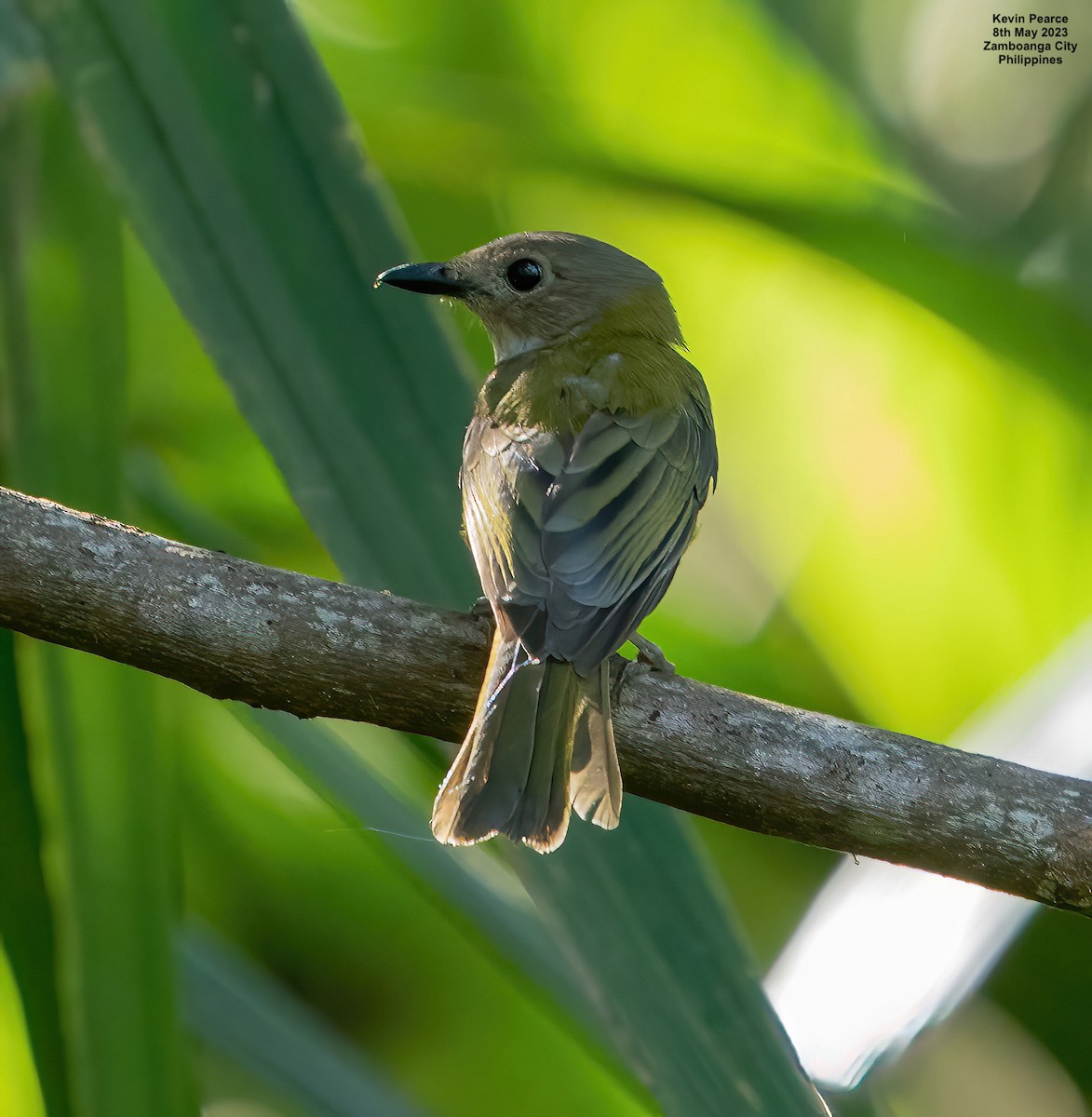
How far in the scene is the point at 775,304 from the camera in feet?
15.6

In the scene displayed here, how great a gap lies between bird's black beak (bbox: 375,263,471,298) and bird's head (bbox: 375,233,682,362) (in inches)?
2.3

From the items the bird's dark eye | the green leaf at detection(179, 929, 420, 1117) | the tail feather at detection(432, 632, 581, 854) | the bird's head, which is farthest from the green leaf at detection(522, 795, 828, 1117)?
the bird's dark eye

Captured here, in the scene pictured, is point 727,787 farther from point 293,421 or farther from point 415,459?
point 293,421

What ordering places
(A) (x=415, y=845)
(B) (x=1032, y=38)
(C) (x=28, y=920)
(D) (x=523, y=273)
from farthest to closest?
(B) (x=1032, y=38), (D) (x=523, y=273), (A) (x=415, y=845), (C) (x=28, y=920)

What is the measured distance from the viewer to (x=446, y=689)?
6.98ft

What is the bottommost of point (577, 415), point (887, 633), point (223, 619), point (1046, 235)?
point (223, 619)

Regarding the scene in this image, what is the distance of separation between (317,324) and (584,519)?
24.6 inches

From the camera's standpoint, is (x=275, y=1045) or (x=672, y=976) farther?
(x=275, y=1045)

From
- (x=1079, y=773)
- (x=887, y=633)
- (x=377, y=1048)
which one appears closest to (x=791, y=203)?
(x=887, y=633)

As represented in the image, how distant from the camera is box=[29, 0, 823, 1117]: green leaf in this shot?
1879mm

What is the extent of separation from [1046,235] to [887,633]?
1.44 meters

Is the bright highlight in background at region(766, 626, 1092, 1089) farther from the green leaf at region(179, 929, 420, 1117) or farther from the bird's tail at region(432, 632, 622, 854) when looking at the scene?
the green leaf at region(179, 929, 420, 1117)

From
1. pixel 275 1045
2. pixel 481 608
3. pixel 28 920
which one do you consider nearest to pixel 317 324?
pixel 481 608

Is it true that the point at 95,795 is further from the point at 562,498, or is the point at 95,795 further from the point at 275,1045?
the point at 275,1045
